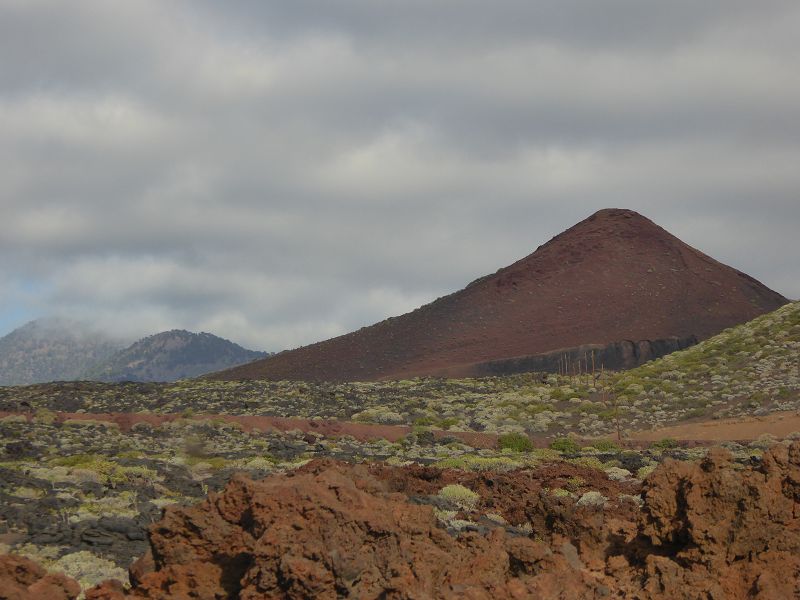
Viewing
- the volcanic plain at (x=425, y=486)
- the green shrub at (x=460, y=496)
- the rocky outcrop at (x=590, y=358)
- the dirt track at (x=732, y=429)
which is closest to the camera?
the volcanic plain at (x=425, y=486)

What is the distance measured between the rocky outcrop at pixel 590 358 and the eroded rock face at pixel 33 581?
66747 millimetres

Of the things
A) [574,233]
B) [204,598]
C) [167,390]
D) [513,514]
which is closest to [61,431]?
[513,514]

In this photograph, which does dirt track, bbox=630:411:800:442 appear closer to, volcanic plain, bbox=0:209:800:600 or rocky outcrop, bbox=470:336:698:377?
volcanic plain, bbox=0:209:800:600

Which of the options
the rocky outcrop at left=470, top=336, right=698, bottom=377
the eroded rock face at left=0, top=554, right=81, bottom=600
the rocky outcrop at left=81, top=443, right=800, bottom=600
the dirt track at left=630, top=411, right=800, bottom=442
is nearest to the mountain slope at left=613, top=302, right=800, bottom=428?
the dirt track at left=630, top=411, right=800, bottom=442

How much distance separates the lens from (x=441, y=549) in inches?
282

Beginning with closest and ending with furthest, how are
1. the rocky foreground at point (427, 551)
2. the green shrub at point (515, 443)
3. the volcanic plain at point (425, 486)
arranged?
the rocky foreground at point (427, 551)
the volcanic plain at point (425, 486)
the green shrub at point (515, 443)

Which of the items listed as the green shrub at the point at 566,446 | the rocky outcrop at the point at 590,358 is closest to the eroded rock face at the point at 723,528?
the green shrub at the point at 566,446

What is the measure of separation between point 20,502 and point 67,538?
3003 mm

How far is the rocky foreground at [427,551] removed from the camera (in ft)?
20.8

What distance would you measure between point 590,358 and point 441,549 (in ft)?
224

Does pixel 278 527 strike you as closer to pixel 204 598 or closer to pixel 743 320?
pixel 204 598

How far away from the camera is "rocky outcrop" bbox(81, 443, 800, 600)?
633 centimetres

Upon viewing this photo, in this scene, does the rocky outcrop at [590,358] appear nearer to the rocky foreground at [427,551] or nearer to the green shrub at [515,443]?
the green shrub at [515,443]

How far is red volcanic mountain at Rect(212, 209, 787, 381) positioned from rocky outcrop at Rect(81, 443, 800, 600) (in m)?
66.4
